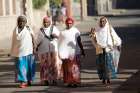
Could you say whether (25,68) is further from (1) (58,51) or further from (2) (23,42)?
(1) (58,51)

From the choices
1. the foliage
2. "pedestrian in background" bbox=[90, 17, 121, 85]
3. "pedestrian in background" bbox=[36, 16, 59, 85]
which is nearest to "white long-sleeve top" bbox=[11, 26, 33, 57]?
"pedestrian in background" bbox=[36, 16, 59, 85]

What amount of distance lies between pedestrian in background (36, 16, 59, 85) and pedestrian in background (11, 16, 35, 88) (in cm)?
24

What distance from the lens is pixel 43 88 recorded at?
15758mm

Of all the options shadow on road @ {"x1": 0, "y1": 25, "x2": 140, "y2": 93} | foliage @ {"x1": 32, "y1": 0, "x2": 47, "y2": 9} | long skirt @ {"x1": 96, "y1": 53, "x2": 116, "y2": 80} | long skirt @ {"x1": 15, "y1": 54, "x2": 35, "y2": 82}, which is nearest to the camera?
shadow on road @ {"x1": 0, "y1": 25, "x2": 140, "y2": 93}

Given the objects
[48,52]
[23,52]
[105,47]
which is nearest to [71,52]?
[48,52]

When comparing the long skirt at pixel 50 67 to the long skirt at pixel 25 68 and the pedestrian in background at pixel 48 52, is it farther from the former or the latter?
the long skirt at pixel 25 68

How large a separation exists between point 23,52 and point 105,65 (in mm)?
1937

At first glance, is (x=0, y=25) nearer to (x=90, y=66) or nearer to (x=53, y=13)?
(x=90, y=66)

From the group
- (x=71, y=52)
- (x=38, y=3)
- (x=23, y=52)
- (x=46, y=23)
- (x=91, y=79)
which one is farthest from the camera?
(x=38, y=3)

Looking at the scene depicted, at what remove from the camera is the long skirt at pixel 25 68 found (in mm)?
16062

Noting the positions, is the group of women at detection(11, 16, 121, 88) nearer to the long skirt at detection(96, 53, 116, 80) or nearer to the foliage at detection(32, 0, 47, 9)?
the long skirt at detection(96, 53, 116, 80)

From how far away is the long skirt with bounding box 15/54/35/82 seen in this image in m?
16.1

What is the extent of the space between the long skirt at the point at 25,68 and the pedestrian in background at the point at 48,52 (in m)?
0.25

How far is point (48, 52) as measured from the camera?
53.1 ft
